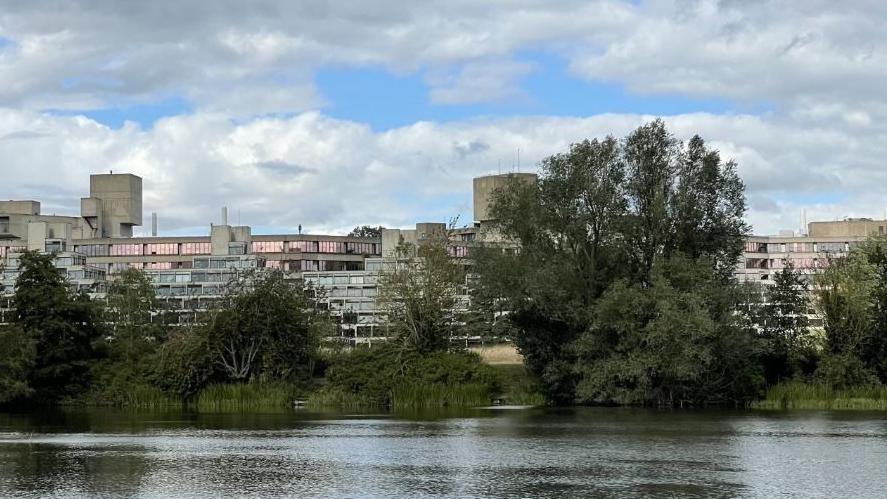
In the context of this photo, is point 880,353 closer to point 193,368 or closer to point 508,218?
point 508,218

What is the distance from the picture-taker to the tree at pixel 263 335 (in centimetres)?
10438

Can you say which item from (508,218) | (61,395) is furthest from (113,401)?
(508,218)

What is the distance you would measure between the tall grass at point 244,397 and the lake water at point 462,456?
17656 millimetres

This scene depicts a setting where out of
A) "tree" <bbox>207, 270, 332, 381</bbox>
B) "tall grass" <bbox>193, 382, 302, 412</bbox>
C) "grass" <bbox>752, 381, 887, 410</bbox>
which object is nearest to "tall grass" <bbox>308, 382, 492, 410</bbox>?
"tall grass" <bbox>193, 382, 302, 412</bbox>

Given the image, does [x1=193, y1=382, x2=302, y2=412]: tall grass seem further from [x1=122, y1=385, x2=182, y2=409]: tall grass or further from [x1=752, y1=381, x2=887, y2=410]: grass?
[x1=752, y1=381, x2=887, y2=410]: grass

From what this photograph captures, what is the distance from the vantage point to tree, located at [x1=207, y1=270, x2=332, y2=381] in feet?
342

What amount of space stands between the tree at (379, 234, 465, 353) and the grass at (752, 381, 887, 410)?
2760 centimetres

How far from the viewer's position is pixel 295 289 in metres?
111

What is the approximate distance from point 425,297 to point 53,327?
31.3m

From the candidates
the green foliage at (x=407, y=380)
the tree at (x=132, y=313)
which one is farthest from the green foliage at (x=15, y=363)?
the green foliage at (x=407, y=380)

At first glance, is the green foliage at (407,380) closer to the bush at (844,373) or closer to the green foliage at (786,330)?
the green foliage at (786,330)

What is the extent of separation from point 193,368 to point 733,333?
140ft

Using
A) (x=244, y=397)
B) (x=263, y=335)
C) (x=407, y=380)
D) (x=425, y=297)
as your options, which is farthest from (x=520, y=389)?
(x=244, y=397)

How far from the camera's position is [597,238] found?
98.6 meters
